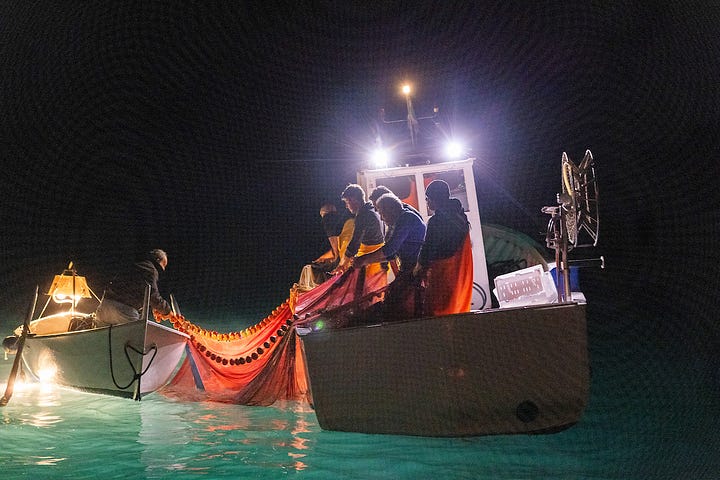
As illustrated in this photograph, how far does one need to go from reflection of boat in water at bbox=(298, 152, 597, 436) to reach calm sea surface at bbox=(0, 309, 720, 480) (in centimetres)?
23

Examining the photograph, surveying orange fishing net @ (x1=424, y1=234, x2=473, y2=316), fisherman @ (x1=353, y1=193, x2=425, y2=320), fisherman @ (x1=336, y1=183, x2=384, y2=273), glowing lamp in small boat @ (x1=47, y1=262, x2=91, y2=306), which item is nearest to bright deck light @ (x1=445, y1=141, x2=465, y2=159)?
fisherman @ (x1=336, y1=183, x2=384, y2=273)

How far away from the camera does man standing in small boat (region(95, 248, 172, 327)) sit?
6258 mm

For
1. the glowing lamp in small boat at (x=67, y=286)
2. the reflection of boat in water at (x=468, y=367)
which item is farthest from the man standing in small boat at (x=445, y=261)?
the glowing lamp in small boat at (x=67, y=286)

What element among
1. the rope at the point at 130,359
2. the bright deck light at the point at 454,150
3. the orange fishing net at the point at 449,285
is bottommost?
the rope at the point at 130,359

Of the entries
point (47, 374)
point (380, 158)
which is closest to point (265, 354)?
point (380, 158)

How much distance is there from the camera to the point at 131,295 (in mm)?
6336

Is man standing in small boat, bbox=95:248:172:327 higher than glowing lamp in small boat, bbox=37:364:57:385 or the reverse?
higher

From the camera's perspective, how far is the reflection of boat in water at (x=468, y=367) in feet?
10.0

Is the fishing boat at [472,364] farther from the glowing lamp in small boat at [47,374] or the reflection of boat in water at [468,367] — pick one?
the glowing lamp in small boat at [47,374]

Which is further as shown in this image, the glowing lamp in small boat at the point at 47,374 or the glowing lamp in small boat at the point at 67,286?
the glowing lamp in small boat at the point at 67,286

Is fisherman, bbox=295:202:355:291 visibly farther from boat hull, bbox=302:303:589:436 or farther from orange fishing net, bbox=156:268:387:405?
boat hull, bbox=302:303:589:436

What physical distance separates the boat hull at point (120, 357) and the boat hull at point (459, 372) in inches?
129

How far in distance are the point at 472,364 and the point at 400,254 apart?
50.0 inches

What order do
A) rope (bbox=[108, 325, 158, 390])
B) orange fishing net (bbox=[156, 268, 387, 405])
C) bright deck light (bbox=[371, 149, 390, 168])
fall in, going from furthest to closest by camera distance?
bright deck light (bbox=[371, 149, 390, 168])
rope (bbox=[108, 325, 158, 390])
orange fishing net (bbox=[156, 268, 387, 405])
